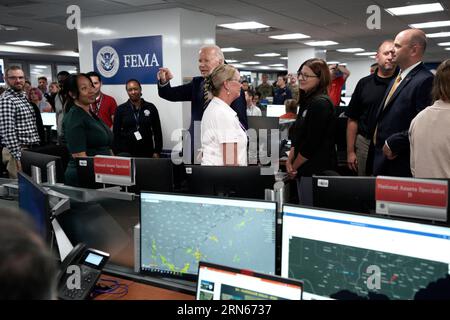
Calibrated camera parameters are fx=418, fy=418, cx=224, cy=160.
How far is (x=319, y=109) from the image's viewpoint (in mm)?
2771

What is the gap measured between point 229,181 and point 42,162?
3.45ft

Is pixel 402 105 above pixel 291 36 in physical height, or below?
below

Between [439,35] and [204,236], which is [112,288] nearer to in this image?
[204,236]

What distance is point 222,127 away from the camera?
7.63 feet

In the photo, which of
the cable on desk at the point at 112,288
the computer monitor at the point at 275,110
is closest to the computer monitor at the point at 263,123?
the computer monitor at the point at 275,110

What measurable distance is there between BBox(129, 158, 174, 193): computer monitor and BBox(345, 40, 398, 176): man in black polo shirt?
1831 millimetres

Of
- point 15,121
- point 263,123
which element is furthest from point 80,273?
point 263,123

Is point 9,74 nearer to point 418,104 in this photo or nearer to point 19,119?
point 19,119

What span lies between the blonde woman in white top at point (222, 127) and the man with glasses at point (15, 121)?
264 centimetres

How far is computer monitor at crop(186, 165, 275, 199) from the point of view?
Result: 5.82 ft

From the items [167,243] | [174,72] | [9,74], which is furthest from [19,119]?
[167,243]

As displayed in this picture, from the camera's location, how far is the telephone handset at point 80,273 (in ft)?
4.81

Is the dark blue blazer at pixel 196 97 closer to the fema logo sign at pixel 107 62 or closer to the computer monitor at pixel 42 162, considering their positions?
the computer monitor at pixel 42 162

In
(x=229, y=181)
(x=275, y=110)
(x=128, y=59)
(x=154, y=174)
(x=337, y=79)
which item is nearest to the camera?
(x=229, y=181)
